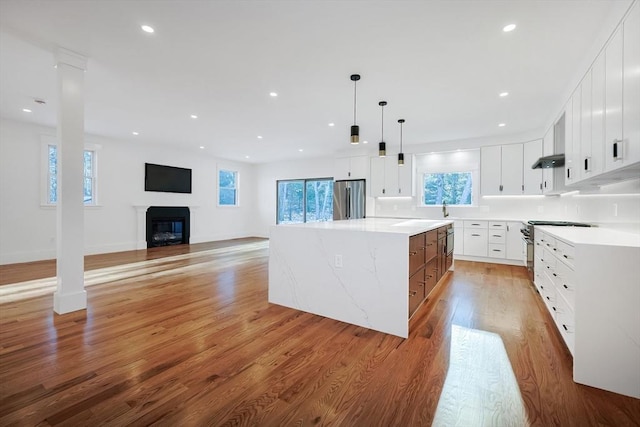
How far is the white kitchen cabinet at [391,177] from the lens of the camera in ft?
21.9

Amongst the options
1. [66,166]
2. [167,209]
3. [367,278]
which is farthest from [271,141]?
[367,278]

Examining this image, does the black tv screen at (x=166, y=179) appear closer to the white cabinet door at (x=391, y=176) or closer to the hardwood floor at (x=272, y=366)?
the hardwood floor at (x=272, y=366)

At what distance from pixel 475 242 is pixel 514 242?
2.14 ft

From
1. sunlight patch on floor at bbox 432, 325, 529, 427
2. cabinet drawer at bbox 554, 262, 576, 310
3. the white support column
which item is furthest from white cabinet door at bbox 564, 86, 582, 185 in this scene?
the white support column

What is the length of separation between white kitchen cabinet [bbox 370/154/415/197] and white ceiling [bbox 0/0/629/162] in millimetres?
1761

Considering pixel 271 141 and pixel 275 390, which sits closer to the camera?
pixel 275 390

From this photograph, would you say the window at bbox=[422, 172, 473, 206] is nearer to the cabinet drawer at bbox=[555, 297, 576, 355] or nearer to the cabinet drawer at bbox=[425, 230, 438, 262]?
the cabinet drawer at bbox=[425, 230, 438, 262]

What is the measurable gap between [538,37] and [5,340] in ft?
17.0

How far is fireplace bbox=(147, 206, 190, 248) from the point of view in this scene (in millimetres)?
7195

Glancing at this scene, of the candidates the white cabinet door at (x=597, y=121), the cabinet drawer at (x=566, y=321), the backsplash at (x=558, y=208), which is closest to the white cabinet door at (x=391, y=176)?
the backsplash at (x=558, y=208)

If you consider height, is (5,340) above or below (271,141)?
below

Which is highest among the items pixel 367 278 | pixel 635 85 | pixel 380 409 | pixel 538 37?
pixel 538 37

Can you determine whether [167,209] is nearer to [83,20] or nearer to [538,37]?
[83,20]

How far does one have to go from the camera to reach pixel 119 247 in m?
6.62
